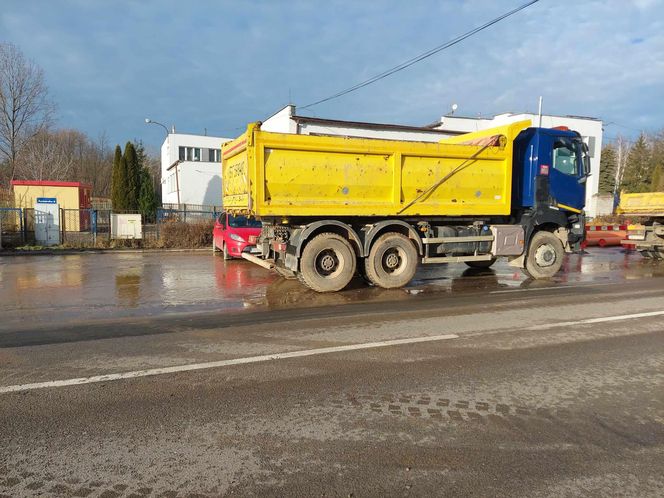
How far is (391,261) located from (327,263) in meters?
1.40

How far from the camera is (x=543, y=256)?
11102mm

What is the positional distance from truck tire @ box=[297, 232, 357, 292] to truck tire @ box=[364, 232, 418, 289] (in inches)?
17.1

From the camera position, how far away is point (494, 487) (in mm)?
2785

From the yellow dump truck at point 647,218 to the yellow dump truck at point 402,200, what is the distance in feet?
15.8

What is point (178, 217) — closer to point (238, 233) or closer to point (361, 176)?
point (238, 233)

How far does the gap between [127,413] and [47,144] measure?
45660 millimetres

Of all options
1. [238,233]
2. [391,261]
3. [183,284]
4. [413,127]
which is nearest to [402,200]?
[391,261]

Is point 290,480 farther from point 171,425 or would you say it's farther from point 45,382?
point 45,382

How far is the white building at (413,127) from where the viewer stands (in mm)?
27845

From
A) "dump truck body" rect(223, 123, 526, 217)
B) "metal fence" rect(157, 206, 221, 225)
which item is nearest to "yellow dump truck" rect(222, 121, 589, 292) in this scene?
"dump truck body" rect(223, 123, 526, 217)

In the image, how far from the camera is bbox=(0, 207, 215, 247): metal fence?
19250 mm

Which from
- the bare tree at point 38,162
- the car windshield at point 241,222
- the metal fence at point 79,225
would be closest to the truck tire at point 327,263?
the car windshield at point 241,222

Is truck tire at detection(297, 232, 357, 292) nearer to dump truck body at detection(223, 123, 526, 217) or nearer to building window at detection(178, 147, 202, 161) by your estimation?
dump truck body at detection(223, 123, 526, 217)

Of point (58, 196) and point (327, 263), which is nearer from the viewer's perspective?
point (327, 263)
